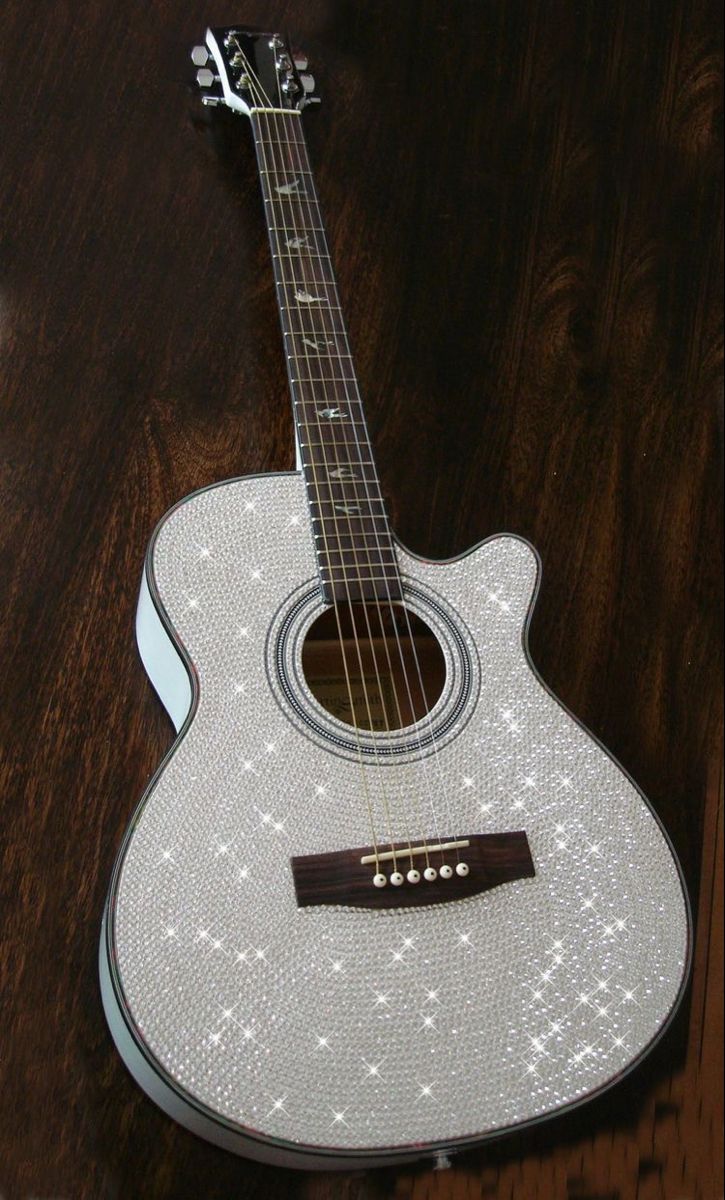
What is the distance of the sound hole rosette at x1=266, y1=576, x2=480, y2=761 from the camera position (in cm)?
87

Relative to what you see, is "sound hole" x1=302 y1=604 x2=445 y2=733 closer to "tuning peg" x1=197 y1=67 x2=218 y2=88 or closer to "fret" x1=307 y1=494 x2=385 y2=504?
"fret" x1=307 y1=494 x2=385 y2=504

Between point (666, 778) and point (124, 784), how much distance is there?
53cm

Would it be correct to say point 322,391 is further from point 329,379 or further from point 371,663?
point 371,663

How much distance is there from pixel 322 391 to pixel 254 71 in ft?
1.35

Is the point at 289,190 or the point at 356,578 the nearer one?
the point at 356,578

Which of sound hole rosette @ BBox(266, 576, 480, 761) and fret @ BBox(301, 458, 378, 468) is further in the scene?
fret @ BBox(301, 458, 378, 468)

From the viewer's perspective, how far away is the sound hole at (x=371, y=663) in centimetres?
94

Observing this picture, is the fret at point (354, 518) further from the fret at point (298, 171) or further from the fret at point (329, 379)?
the fret at point (298, 171)

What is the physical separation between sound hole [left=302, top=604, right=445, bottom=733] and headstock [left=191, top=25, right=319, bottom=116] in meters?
0.58

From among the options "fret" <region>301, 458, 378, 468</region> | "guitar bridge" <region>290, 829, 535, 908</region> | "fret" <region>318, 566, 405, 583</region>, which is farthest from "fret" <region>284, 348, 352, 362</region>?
"guitar bridge" <region>290, 829, 535, 908</region>

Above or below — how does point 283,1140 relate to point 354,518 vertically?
below

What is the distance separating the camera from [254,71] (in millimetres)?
1188

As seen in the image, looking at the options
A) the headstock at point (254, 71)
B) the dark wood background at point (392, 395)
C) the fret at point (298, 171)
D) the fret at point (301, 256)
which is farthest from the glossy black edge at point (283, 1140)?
the headstock at point (254, 71)

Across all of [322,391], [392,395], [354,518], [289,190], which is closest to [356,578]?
[354,518]
